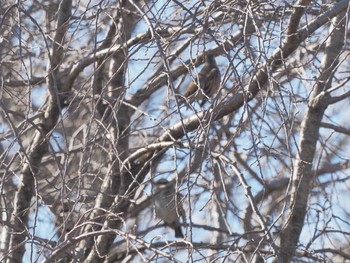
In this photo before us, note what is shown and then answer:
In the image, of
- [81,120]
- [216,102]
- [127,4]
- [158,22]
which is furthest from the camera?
[81,120]

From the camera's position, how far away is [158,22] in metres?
4.29

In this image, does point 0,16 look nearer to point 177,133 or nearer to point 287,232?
point 177,133

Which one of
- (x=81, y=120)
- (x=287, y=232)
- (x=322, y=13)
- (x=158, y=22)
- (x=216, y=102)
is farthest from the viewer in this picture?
(x=81, y=120)

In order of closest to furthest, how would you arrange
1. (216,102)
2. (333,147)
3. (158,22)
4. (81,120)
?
(216,102) → (158,22) → (333,147) → (81,120)

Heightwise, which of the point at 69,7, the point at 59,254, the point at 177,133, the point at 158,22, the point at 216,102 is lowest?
the point at 59,254

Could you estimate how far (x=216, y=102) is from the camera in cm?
380

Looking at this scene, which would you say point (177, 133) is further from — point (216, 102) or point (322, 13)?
point (216, 102)

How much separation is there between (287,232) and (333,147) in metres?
1.76

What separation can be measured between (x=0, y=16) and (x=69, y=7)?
85.5 inches

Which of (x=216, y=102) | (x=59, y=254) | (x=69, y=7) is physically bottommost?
(x=59, y=254)

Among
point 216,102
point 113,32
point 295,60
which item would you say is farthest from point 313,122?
point 216,102

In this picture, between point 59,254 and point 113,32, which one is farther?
point 113,32

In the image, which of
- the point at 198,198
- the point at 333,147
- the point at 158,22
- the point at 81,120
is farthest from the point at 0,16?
the point at 81,120

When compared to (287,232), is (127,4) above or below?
above
